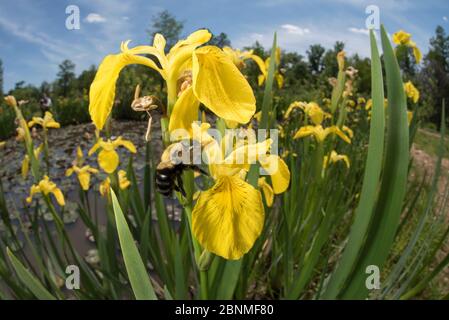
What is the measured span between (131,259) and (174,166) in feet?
0.71

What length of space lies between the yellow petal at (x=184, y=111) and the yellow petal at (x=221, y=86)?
0.05 meters

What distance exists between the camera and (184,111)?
0.63m

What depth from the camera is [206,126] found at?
2.36 feet

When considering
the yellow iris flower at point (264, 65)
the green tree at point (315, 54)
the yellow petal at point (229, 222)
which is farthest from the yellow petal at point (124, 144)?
the green tree at point (315, 54)

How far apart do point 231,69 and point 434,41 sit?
26.3 metres

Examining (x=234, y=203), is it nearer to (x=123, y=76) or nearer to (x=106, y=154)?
(x=106, y=154)

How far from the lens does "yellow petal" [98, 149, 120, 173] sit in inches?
71.7

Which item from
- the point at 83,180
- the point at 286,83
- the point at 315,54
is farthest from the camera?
the point at 315,54

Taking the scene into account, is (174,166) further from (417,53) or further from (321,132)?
(417,53)

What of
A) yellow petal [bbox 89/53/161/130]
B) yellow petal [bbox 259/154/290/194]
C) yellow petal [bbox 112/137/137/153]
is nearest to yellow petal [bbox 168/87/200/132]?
yellow petal [bbox 89/53/161/130]

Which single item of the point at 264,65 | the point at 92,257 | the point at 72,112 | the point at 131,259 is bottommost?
the point at 92,257

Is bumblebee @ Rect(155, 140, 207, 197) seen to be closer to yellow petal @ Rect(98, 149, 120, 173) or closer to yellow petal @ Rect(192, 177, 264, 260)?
yellow petal @ Rect(192, 177, 264, 260)

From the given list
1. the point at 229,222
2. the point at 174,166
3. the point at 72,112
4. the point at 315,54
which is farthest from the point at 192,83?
the point at 315,54
